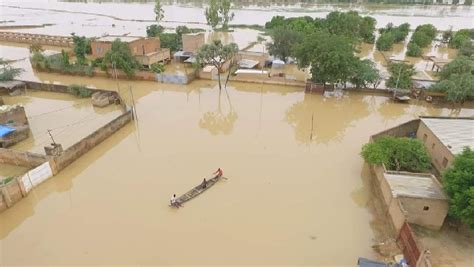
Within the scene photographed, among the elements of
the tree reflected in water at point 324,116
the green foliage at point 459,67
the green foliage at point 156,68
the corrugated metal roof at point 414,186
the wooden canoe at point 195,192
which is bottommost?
the wooden canoe at point 195,192

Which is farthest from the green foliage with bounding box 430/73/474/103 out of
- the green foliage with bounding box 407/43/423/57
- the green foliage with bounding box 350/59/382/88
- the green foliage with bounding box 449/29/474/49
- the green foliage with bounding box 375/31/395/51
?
the green foliage with bounding box 449/29/474/49

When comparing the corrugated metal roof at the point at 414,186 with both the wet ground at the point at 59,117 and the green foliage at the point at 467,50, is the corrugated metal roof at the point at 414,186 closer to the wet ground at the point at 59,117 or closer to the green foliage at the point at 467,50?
the wet ground at the point at 59,117

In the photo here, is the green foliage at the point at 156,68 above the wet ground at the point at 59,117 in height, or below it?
above

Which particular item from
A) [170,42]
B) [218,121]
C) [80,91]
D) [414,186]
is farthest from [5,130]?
[170,42]

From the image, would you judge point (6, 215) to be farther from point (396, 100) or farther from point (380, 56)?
point (380, 56)

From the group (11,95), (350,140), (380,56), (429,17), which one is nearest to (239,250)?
(350,140)

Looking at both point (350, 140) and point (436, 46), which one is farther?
point (436, 46)

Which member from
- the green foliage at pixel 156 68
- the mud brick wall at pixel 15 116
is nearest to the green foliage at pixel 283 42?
the green foliage at pixel 156 68
